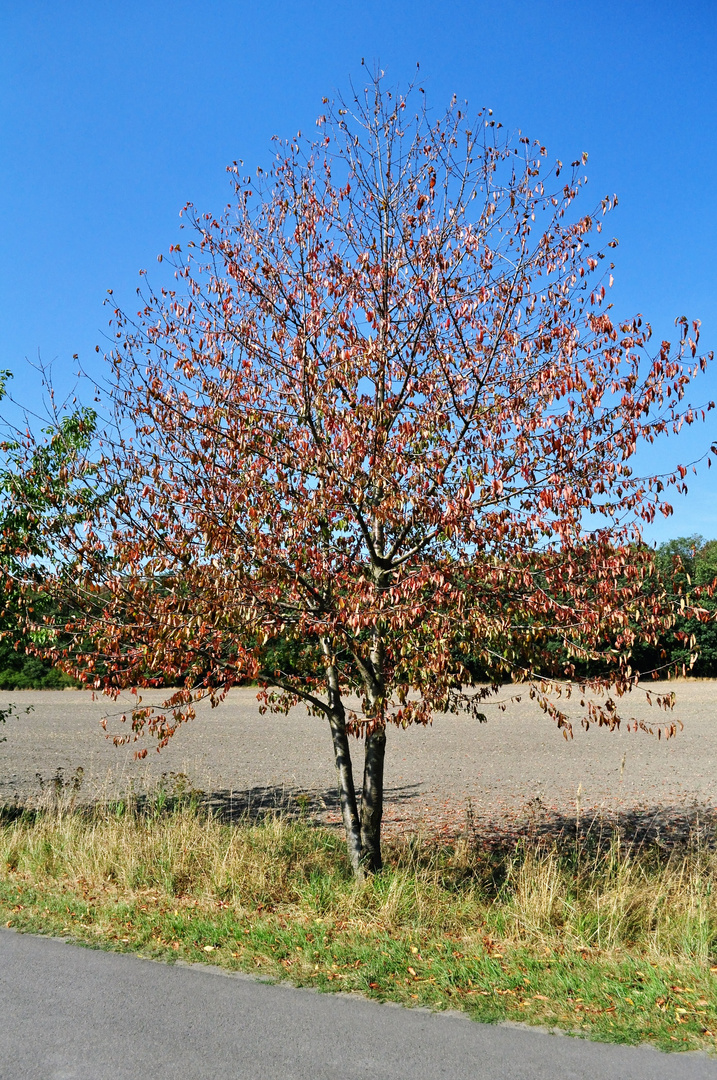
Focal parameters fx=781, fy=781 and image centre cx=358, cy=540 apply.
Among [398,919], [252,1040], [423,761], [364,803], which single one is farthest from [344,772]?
[423,761]

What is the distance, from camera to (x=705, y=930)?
17.6 ft

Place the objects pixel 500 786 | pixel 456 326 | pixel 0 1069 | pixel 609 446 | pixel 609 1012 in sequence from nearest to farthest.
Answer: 1. pixel 0 1069
2. pixel 609 1012
3. pixel 609 446
4. pixel 456 326
5. pixel 500 786

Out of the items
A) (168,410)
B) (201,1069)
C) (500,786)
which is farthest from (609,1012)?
(500,786)

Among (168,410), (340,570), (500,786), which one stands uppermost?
(168,410)

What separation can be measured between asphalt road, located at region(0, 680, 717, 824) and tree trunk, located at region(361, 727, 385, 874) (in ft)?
8.93

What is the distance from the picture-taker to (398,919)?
5914 mm

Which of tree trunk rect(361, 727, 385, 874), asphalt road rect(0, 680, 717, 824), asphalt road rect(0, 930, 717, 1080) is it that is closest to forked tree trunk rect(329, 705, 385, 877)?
tree trunk rect(361, 727, 385, 874)

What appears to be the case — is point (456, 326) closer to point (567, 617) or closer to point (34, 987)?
point (567, 617)

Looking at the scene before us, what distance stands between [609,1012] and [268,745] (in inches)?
600

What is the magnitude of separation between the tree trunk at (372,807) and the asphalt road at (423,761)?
8.93 feet

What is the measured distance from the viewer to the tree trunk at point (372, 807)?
23.6 ft

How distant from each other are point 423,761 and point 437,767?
856mm

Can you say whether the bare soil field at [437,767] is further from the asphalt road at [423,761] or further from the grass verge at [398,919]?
Answer: the grass verge at [398,919]

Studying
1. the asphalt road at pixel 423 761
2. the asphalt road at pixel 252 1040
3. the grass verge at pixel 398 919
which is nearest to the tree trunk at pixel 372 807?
the grass verge at pixel 398 919
